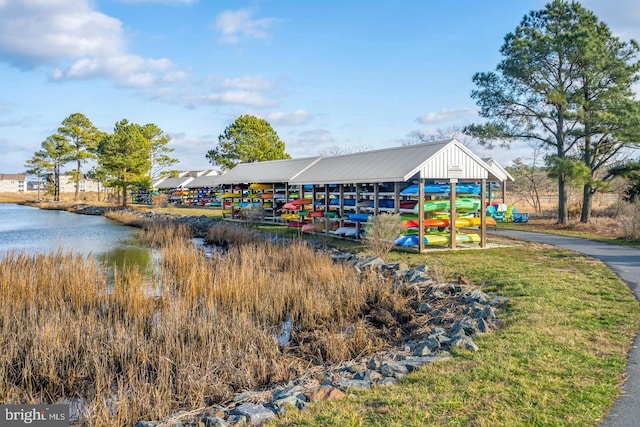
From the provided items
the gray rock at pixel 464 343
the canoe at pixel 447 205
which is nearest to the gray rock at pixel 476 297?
the gray rock at pixel 464 343

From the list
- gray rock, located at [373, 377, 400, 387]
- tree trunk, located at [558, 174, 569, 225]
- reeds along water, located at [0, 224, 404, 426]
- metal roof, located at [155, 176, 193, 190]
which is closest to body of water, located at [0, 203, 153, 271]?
reeds along water, located at [0, 224, 404, 426]

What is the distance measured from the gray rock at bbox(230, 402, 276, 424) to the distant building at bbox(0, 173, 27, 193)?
13852cm

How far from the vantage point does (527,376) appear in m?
5.03

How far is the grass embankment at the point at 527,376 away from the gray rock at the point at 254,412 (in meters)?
0.20

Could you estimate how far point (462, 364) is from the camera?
216 inches

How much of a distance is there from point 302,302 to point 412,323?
2068 millimetres

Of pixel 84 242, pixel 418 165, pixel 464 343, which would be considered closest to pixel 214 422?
pixel 464 343

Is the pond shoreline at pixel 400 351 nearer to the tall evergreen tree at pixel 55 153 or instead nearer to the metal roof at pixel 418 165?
the metal roof at pixel 418 165

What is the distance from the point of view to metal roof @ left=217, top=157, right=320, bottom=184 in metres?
24.1

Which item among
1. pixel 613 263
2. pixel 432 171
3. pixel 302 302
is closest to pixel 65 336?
pixel 302 302

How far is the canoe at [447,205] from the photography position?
14.6m

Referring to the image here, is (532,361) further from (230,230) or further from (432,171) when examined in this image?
(230,230)

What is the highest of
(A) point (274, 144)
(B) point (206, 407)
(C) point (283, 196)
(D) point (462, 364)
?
(A) point (274, 144)

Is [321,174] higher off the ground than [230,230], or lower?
higher
